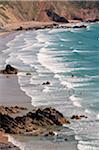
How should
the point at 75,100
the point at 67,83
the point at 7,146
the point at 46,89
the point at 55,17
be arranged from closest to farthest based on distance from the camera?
1. the point at 7,146
2. the point at 75,100
3. the point at 46,89
4. the point at 67,83
5. the point at 55,17

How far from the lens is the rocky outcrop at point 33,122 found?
1012 inches

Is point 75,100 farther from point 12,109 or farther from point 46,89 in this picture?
point 12,109

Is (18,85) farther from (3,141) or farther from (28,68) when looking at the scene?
(3,141)

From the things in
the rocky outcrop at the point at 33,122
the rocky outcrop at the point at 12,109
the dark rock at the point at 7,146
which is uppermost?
the dark rock at the point at 7,146

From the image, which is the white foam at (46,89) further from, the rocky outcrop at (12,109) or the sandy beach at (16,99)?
the rocky outcrop at (12,109)

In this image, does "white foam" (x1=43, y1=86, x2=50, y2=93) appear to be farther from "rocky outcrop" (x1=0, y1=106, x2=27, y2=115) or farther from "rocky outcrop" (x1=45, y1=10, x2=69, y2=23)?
"rocky outcrop" (x1=45, y1=10, x2=69, y2=23)

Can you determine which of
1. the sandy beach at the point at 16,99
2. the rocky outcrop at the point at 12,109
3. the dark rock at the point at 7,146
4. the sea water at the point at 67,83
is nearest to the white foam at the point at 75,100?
the sea water at the point at 67,83

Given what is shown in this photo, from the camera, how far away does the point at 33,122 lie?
26.9 metres

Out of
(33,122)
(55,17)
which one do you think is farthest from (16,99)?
(55,17)

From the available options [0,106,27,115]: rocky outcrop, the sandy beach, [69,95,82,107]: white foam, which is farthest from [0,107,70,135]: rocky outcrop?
[69,95,82,107]: white foam

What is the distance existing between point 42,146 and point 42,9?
17091 cm

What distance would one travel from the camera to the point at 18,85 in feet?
137

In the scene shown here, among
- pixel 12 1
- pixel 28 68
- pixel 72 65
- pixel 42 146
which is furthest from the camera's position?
pixel 12 1

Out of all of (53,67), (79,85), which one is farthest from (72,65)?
(79,85)
